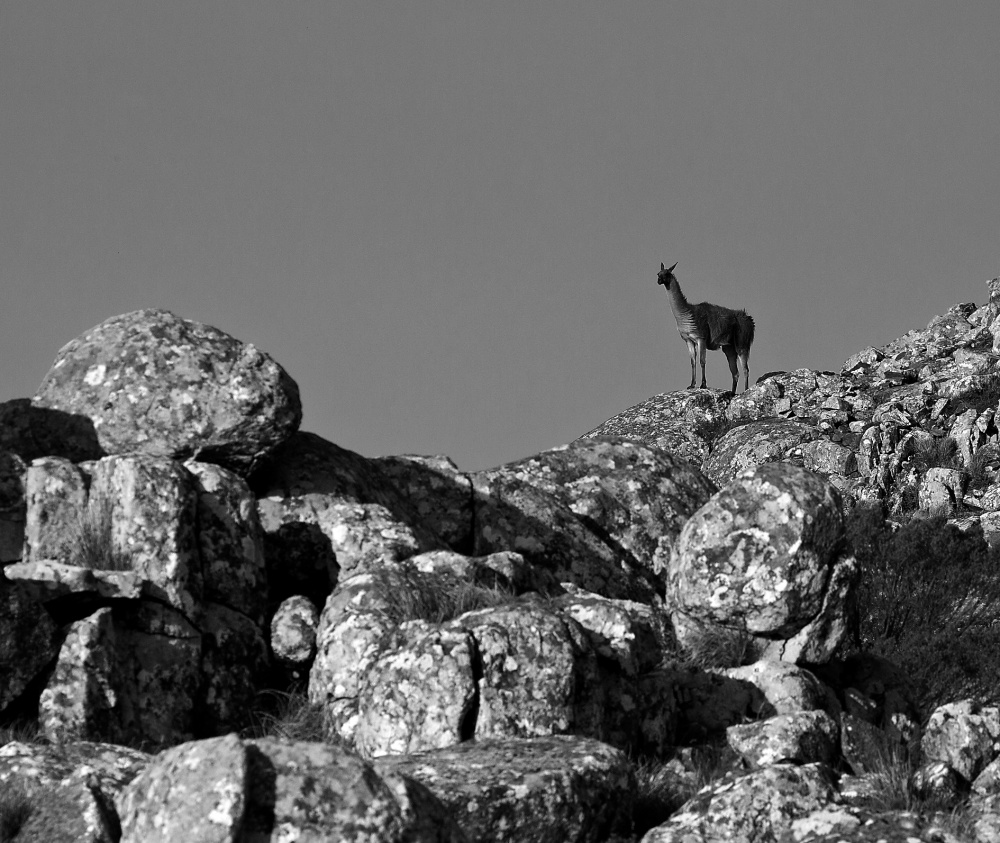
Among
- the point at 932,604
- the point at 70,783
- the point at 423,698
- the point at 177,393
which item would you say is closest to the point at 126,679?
the point at 423,698

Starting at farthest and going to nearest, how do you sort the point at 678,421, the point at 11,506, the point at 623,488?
1. the point at 678,421
2. the point at 623,488
3. the point at 11,506

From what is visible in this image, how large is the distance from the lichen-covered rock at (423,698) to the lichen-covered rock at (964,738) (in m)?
4.13

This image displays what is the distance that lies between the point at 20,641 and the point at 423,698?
11.0 feet

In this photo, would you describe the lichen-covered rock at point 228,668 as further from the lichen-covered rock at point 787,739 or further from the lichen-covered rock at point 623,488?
the lichen-covered rock at point 623,488

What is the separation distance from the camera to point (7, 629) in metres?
11.7

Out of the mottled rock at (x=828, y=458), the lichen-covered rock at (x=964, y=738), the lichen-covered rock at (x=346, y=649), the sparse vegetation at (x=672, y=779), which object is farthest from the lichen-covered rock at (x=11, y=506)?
the mottled rock at (x=828, y=458)

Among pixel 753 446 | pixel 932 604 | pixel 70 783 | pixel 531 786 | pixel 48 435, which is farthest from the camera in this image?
pixel 753 446

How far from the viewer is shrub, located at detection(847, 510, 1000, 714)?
2209 centimetres

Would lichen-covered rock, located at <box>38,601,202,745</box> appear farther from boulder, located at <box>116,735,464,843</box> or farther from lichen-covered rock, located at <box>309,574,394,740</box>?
boulder, located at <box>116,735,464,843</box>

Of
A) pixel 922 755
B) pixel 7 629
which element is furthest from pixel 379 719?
pixel 922 755

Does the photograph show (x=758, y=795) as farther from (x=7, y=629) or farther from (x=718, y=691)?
(x=7, y=629)

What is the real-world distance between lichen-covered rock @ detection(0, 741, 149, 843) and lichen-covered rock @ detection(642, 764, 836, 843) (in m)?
3.67

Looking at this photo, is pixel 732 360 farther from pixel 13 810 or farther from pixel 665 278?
pixel 13 810

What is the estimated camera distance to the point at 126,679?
12.3 meters
